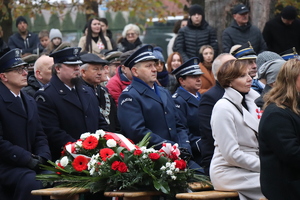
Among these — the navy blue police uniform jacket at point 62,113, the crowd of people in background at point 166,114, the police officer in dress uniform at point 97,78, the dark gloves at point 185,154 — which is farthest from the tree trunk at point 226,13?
the dark gloves at point 185,154

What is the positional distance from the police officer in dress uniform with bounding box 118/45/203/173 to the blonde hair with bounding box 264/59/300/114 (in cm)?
237

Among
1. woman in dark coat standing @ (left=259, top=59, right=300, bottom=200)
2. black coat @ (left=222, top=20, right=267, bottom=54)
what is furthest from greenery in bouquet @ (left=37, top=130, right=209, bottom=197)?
black coat @ (left=222, top=20, right=267, bottom=54)

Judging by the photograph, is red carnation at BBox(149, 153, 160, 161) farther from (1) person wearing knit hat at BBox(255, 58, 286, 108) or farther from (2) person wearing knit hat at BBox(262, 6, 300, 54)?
(2) person wearing knit hat at BBox(262, 6, 300, 54)

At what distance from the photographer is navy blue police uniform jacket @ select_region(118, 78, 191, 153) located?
28.8ft

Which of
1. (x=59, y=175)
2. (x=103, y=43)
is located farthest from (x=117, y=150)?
(x=103, y=43)

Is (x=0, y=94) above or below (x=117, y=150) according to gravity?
above

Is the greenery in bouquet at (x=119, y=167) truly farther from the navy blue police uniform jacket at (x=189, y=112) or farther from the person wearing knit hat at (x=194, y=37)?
the person wearing knit hat at (x=194, y=37)

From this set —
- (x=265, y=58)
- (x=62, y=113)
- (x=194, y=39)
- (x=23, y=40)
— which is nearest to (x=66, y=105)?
(x=62, y=113)

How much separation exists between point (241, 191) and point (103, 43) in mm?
8239

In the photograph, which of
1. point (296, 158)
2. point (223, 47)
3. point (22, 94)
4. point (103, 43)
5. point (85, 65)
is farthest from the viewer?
point (103, 43)

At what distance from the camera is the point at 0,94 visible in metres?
8.63

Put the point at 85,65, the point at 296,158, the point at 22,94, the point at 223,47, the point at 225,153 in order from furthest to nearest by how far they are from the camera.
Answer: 1. the point at 223,47
2. the point at 85,65
3. the point at 22,94
4. the point at 225,153
5. the point at 296,158

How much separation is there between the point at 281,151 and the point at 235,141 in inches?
49.7

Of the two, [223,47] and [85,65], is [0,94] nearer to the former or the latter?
[85,65]
